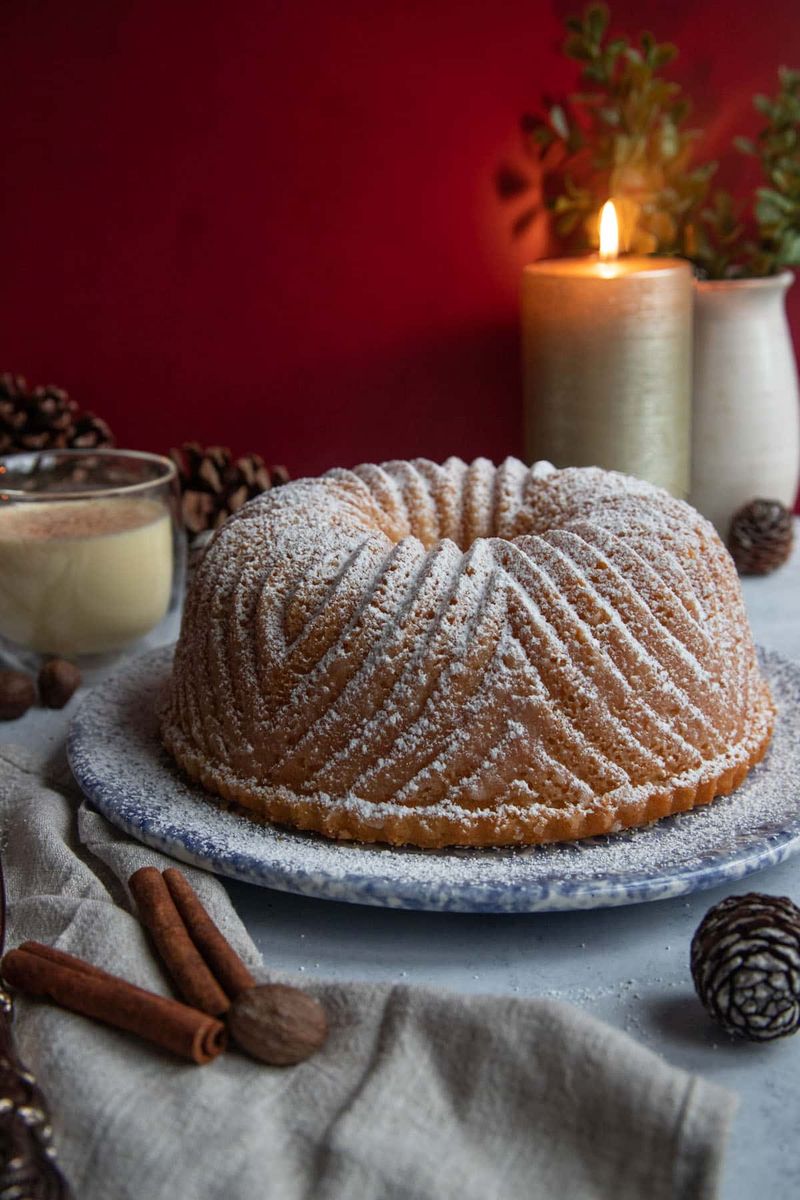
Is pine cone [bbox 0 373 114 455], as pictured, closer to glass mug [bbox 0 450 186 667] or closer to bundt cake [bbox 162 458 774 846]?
glass mug [bbox 0 450 186 667]

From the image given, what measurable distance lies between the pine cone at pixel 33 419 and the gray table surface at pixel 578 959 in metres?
1.12

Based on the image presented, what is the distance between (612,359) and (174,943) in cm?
124

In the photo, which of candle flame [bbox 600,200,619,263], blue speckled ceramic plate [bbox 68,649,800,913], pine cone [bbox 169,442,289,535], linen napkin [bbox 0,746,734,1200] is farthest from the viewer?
pine cone [bbox 169,442,289,535]

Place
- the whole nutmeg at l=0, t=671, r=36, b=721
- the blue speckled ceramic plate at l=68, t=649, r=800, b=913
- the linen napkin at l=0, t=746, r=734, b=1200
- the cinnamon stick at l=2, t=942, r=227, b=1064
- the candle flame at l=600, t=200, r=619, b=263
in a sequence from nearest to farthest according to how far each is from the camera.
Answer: the linen napkin at l=0, t=746, r=734, b=1200 < the cinnamon stick at l=2, t=942, r=227, b=1064 < the blue speckled ceramic plate at l=68, t=649, r=800, b=913 < the whole nutmeg at l=0, t=671, r=36, b=721 < the candle flame at l=600, t=200, r=619, b=263

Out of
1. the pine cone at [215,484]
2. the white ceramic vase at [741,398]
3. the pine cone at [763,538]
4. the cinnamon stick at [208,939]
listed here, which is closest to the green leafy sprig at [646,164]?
the white ceramic vase at [741,398]

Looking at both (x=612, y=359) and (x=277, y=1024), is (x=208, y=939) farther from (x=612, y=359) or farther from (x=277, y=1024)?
(x=612, y=359)

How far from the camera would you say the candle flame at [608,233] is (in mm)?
1861

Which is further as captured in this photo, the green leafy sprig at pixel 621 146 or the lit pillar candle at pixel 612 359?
the green leafy sprig at pixel 621 146

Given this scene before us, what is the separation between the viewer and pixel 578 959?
3.20 ft

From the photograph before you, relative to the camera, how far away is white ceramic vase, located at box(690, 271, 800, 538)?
2.05 meters

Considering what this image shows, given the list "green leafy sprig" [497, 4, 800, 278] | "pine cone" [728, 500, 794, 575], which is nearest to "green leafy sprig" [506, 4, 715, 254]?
"green leafy sprig" [497, 4, 800, 278]

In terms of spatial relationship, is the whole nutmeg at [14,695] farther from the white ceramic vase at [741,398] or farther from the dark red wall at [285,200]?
the white ceramic vase at [741,398]

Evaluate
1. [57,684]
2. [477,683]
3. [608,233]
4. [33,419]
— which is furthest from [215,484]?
[477,683]

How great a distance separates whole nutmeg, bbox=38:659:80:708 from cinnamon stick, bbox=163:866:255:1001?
549 mm
